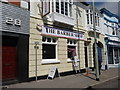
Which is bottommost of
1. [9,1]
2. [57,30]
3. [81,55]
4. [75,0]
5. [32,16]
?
[81,55]

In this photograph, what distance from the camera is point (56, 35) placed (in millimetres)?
11125

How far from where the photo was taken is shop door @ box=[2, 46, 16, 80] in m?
8.23

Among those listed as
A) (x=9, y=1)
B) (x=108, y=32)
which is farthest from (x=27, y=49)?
(x=108, y=32)

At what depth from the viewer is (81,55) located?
1384 centimetres

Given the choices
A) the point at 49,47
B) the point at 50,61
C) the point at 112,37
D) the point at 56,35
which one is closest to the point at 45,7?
the point at 56,35

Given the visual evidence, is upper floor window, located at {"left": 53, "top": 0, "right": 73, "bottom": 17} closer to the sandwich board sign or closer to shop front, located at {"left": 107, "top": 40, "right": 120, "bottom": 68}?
the sandwich board sign

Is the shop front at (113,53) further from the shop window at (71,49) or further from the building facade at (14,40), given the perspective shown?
the building facade at (14,40)

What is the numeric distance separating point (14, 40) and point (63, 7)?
18.2 feet

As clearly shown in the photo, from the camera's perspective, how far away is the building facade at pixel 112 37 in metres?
18.8

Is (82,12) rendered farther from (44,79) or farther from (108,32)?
(44,79)

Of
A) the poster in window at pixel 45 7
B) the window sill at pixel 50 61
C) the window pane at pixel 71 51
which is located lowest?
the window sill at pixel 50 61

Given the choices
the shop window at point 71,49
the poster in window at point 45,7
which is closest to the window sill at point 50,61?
the shop window at point 71,49

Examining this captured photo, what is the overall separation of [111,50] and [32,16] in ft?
46.2

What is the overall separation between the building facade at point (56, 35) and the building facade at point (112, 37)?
5.74 meters
